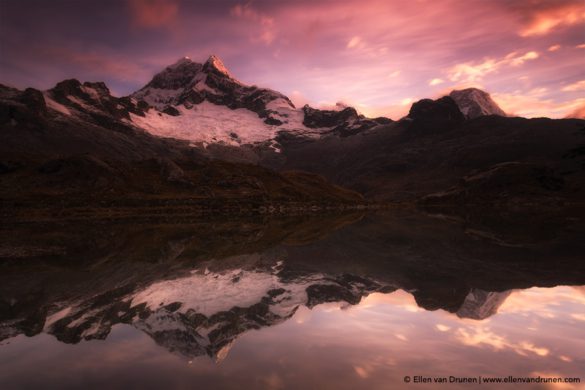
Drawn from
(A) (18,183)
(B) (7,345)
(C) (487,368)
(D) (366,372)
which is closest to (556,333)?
(C) (487,368)

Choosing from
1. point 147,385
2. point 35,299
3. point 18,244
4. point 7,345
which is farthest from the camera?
point 18,244

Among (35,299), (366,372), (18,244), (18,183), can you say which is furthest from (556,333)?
(18,183)

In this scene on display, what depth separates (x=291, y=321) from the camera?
55.1ft

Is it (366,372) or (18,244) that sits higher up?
(366,372)

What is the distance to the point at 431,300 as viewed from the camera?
66.0ft

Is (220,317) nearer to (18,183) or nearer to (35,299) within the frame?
(35,299)

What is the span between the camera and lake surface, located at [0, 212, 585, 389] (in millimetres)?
11516

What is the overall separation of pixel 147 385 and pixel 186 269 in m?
20.2

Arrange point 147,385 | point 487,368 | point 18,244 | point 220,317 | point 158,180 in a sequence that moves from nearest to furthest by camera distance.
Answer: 1. point 147,385
2. point 487,368
3. point 220,317
4. point 18,244
5. point 158,180

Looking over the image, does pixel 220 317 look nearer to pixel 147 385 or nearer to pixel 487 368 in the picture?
pixel 147 385

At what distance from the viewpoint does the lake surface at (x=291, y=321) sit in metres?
11.5

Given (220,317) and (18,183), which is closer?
(220,317)

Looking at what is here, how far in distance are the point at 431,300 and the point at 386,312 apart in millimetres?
3350

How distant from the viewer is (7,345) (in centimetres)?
1411
